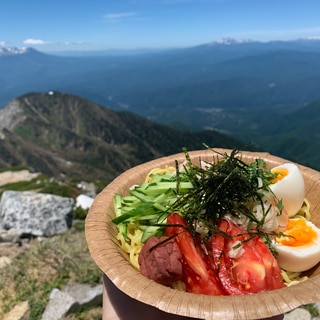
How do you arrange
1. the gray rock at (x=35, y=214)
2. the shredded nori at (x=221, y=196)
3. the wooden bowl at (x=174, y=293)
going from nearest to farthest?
the wooden bowl at (x=174, y=293) → the shredded nori at (x=221, y=196) → the gray rock at (x=35, y=214)

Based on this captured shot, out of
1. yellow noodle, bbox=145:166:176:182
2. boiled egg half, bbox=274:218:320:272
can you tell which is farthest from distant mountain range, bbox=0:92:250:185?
boiled egg half, bbox=274:218:320:272

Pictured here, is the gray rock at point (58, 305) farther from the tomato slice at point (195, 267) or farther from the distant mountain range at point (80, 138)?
the distant mountain range at point (80, 138)

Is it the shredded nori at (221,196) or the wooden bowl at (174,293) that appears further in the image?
the shredded nori at (221,196)

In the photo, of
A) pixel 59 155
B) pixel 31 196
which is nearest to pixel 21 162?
pixel 59 155

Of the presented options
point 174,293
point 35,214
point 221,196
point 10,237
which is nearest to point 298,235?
point 221,196

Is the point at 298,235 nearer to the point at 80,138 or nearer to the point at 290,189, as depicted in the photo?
the point at 290,189

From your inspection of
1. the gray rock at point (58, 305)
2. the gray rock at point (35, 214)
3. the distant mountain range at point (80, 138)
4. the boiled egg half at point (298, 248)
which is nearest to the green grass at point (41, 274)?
the gray rock at point (58, 305)

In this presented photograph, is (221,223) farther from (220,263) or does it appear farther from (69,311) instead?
(69,311)

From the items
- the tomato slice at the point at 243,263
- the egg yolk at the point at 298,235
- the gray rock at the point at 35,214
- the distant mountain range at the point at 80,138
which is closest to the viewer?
the tomato slice at the point at 243,263
